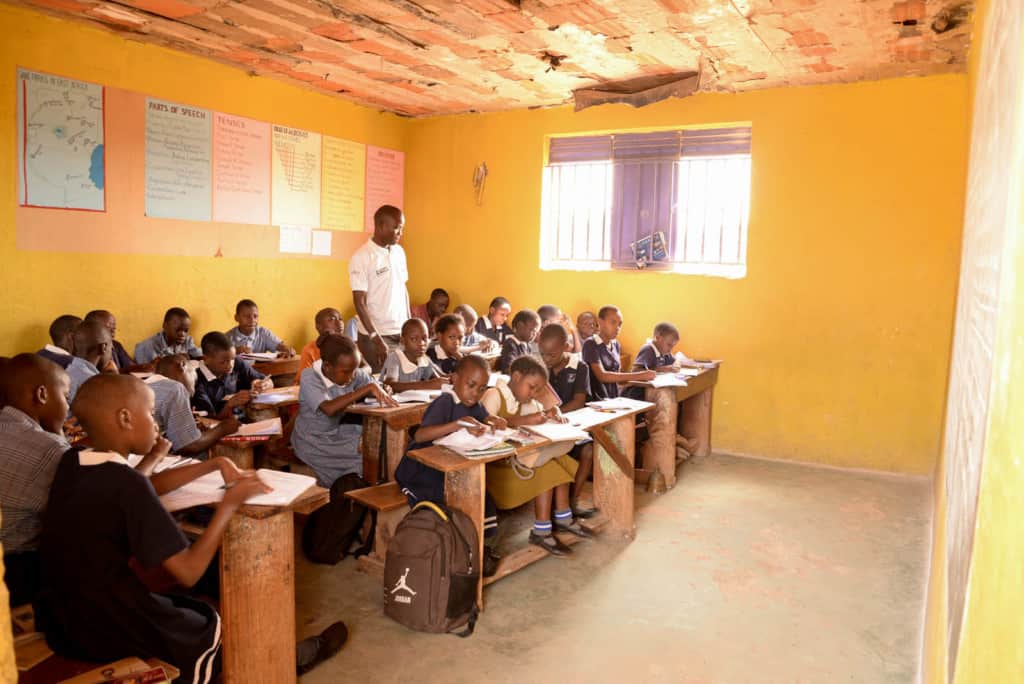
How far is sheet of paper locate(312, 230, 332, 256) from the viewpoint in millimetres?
6961

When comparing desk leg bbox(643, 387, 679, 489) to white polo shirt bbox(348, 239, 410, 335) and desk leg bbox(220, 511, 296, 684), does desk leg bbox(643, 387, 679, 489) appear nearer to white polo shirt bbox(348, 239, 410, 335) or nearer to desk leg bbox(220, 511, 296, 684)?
white polo shirt bbox(348, 239, 410, 335)

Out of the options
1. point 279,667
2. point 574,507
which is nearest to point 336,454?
point 574,507

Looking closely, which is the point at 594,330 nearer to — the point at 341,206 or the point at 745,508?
the point at 745,508

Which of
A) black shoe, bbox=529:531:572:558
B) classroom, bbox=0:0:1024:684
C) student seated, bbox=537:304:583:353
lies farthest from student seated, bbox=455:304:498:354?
black shoe, bbox=529:531:572:558

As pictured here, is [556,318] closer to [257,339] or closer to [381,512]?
[257,339]

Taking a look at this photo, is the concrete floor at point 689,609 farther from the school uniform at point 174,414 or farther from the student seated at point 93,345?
the student seated at point 93,345

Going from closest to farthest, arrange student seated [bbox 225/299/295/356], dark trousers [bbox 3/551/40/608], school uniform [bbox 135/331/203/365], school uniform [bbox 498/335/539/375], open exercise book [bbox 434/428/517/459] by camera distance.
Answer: dark trousers [bbox 3/551/40/608]
open exercise book [bbox 434/428/517/459]
school uniform [bbox 135/331/203/365]
school uniform [bbox 498/335/539/375]
student seated [bbox 225/299/295/356]

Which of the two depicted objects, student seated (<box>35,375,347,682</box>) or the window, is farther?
the window

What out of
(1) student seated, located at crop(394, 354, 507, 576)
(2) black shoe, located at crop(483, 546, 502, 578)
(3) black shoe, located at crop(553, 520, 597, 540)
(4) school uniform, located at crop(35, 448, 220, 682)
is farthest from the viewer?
(3) black shoe, located at crop(553, 520, 597, 540)

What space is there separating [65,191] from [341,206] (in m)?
2.52

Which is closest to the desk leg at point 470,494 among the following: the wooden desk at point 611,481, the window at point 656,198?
the wooden desk at point 611,481

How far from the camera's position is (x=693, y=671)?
2828 mm

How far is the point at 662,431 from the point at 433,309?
10.2ft

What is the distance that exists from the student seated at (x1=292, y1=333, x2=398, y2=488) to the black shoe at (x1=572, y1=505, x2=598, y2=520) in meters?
1.24
